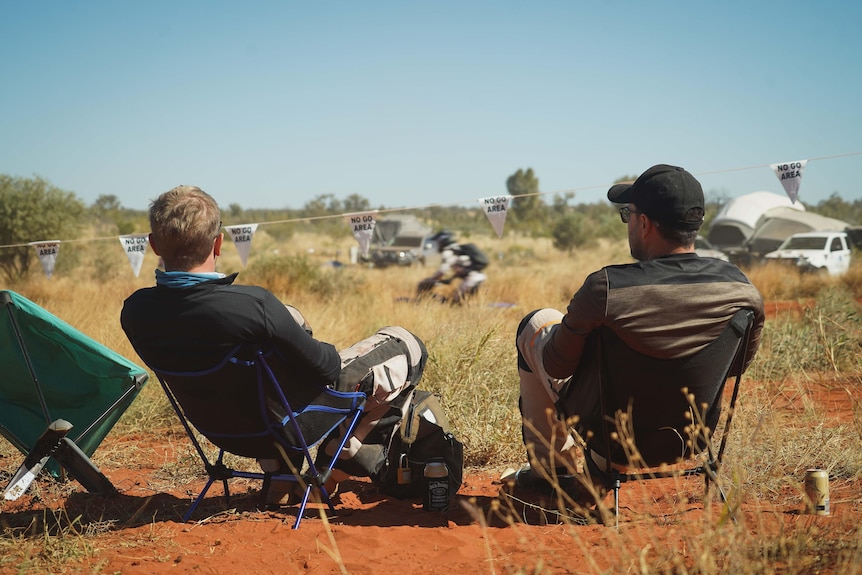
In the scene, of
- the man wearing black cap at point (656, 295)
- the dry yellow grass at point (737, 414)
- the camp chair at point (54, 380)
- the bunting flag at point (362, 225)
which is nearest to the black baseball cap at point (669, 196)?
the man wearing black cap at point (656, 295)

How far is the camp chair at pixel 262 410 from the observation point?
10.1 feet

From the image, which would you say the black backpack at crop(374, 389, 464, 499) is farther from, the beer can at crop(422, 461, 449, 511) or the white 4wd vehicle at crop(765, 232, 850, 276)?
the white 4wd vehicle at crop(765, 232, 850, 276)

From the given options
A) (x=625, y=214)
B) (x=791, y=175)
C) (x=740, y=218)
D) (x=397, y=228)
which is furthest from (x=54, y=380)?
(x=397, y=228)

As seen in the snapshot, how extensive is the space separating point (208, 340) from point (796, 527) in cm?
226

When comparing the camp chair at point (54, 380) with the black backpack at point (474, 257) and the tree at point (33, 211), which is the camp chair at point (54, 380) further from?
the tree at point (33, 211)

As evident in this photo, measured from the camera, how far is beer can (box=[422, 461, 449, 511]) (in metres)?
3.52

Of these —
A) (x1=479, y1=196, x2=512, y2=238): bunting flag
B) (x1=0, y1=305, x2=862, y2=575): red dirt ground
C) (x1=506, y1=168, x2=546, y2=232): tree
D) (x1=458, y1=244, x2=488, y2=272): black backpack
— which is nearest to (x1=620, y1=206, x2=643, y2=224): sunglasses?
(x1=0, y1=305, x2=862, y2=575): red dirt ground

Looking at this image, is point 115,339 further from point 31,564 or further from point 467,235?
point 467,235

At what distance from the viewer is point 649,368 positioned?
9.57 ft

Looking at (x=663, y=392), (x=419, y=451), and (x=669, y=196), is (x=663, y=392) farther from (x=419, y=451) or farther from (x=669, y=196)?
(x=419, y=451)

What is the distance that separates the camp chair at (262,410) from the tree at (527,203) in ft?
149

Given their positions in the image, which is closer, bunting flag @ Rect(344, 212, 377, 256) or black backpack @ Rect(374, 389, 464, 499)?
black backpack @ Rect(374, 389, 464, 499)

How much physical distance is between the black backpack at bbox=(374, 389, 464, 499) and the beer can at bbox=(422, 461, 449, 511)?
0.31ft

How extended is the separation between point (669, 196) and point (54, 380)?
3238mm
